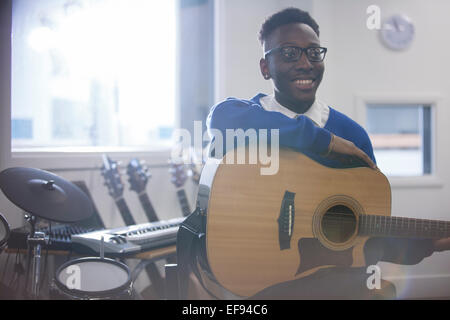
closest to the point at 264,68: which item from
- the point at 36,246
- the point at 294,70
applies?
the point at 294,70

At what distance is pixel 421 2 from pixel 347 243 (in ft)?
3.96

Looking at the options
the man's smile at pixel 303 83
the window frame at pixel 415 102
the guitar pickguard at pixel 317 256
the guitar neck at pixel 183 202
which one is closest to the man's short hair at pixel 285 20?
the man's smile at pixel 303 83

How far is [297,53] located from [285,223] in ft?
1.99

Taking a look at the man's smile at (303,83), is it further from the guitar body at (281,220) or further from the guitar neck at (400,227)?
Answer: the guitar neck at (400,227)

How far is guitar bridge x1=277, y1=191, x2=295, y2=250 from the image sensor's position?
4.42 ft

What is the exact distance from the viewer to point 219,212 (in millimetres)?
1319

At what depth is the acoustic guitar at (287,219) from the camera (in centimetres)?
133

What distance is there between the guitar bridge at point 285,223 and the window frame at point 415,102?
2.04ft

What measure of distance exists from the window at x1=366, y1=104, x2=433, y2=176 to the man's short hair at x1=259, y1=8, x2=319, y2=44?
580 mm

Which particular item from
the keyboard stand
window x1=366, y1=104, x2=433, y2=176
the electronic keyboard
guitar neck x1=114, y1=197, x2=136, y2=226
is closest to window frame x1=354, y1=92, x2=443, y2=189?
window x1=366, y1=104, x2=433, y2=176

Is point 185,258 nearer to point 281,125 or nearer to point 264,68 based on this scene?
point 281,125

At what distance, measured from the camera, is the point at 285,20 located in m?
1.43

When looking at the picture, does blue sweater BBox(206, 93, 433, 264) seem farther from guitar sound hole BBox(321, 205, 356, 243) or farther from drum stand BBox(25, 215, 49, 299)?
drum stand BBox(25, 215, 49, 299)
